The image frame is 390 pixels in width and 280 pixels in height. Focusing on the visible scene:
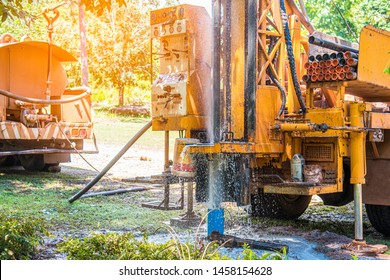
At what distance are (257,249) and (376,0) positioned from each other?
28.7ft

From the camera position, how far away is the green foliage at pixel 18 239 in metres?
5.05

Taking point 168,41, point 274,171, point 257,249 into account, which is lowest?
point 257,249

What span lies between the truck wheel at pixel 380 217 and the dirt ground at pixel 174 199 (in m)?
0.47

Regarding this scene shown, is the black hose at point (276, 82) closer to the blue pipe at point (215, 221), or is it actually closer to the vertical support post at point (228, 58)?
the vertical support post at point (228, 58)

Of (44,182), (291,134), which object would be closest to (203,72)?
(291,134)

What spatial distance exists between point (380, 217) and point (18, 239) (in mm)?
3701

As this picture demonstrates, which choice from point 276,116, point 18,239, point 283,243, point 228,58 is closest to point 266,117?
point 276,116

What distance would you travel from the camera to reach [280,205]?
816cm

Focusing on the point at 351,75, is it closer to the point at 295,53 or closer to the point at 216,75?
the point at 295,53

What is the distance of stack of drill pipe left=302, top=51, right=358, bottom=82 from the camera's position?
20.2 feet

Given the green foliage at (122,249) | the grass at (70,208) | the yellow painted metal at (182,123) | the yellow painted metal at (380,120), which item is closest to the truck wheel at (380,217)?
the yellow painted metal at (380,120)

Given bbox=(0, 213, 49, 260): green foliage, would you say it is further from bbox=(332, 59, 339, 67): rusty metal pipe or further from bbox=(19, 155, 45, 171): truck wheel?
bbox=(19, 155, 45, 171): truck wheel

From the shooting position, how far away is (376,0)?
13.6 meters
